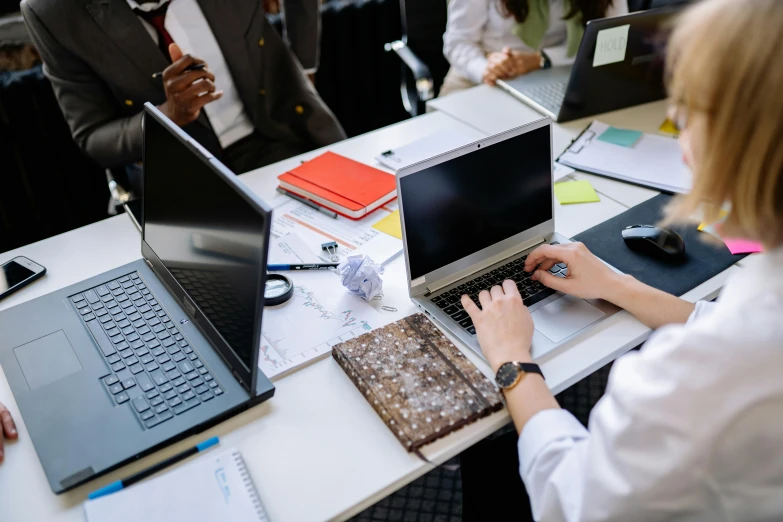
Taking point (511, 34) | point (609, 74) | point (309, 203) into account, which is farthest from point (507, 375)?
point (511, 34)

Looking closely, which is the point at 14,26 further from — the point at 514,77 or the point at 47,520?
the point at 47,520

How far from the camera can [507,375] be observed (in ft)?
3.08

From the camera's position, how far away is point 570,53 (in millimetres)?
2014

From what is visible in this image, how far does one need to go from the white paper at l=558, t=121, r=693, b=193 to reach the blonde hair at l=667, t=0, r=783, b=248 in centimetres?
76

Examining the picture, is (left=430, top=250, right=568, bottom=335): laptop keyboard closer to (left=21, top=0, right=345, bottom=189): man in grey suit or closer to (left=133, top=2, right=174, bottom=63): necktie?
(left=21, top=0, right=345, bottom=189): man in grey suit

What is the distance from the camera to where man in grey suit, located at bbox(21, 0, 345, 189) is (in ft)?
5.20

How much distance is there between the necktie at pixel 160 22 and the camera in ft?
5.57

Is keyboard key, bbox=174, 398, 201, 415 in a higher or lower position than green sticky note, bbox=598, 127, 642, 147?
higher

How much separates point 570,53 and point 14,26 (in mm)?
1925

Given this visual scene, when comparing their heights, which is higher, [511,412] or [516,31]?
[516,31]

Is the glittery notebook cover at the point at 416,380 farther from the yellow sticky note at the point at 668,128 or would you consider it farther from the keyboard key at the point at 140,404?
the yellow sticky note at the point at 668,128

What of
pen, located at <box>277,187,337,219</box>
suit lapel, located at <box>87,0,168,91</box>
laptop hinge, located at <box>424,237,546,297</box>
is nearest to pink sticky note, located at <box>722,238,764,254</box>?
laptop hinge, located at <box>424,237,546,297</box>

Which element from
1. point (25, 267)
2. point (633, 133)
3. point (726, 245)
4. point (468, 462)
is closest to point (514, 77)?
point (633, 133)

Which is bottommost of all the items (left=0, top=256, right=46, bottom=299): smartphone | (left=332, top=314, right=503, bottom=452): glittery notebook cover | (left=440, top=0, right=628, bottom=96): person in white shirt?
(left=332, top=314, right=503, bottom=452): glittery notebook cover
